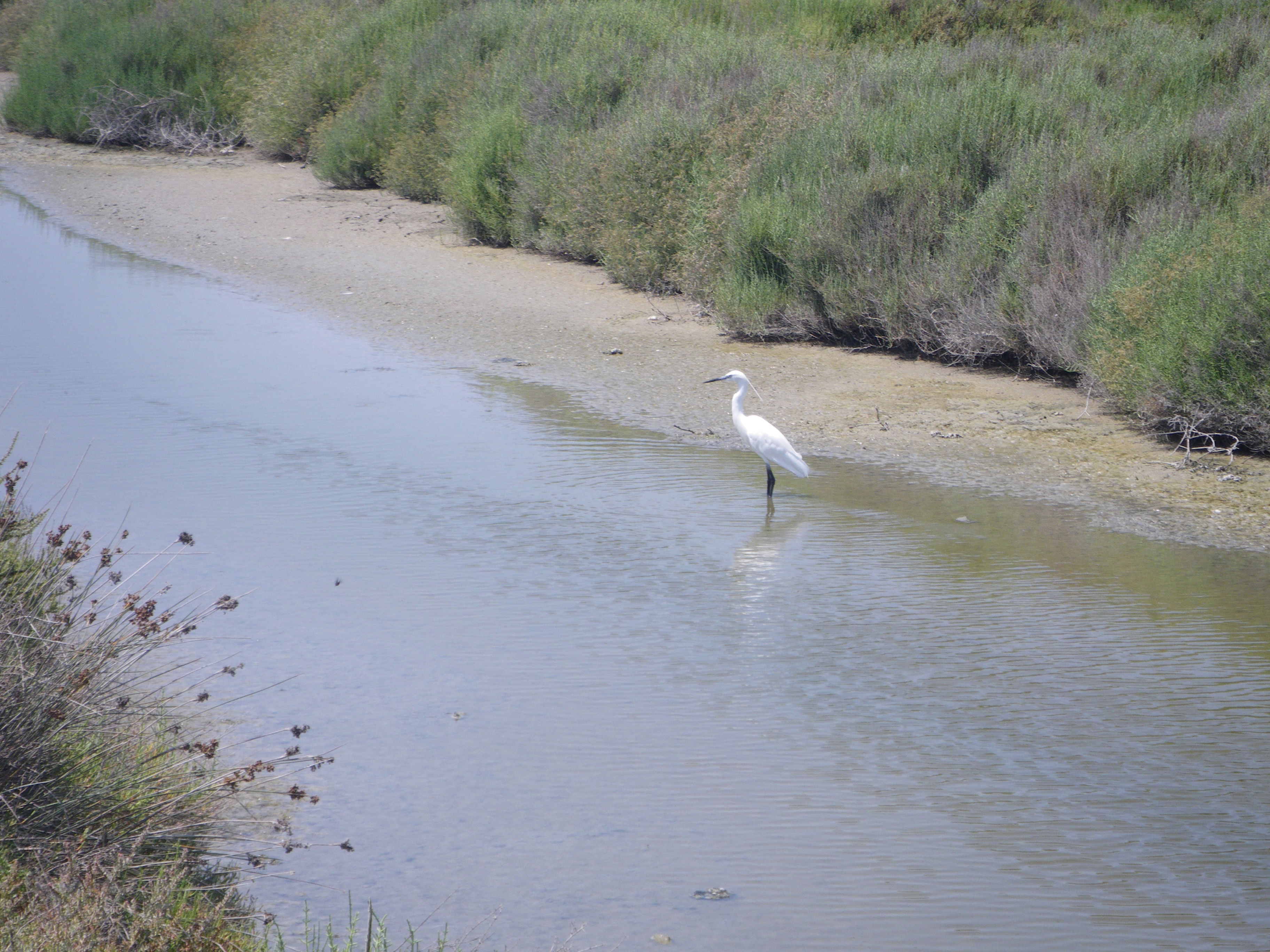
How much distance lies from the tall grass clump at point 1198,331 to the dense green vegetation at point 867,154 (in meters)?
0.02

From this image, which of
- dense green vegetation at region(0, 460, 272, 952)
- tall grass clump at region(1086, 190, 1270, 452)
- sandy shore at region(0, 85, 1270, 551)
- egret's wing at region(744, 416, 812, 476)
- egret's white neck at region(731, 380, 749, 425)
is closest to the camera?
dense green vegetation at region(0, 460, 272, 952)

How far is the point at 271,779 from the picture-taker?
288 cm

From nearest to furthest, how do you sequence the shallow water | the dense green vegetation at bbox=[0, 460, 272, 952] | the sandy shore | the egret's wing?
the dense green vegetation at bbox=[0, 460, 272, 952]
the shallow water
the egret's wing
the sandy shore

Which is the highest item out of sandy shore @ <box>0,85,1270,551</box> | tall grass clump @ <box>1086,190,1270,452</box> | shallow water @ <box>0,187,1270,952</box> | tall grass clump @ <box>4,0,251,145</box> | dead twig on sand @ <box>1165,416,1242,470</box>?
tall grass clump @ <box>4,0,251,145</box>

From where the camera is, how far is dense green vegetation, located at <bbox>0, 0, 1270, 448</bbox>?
331 inches

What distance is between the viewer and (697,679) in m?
4.50

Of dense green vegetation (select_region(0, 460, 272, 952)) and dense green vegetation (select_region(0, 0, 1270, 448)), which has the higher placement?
dense green vegetation (select_region(0, 0, 1270, 448))

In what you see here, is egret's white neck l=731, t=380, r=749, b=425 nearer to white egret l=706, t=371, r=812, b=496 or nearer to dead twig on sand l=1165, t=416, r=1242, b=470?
white egret l=706, t=371, r=812, b=496

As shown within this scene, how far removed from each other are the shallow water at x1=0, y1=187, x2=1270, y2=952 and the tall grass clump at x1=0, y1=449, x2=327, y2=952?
36 cm

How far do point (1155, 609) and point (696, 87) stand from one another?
9.03 m

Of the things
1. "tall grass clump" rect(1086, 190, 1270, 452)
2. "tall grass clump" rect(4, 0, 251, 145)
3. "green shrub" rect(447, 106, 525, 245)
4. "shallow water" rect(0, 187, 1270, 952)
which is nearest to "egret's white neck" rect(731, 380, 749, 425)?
"shallow water" rect(0, 187, 1270, 952)

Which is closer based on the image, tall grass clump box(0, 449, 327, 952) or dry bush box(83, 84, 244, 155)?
tall grass clump box(0, 449, 327, 952)

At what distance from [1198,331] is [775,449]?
8.73 ft

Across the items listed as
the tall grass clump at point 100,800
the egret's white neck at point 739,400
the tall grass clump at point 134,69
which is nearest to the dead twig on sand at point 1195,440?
the egret's white neck at point 739,400
